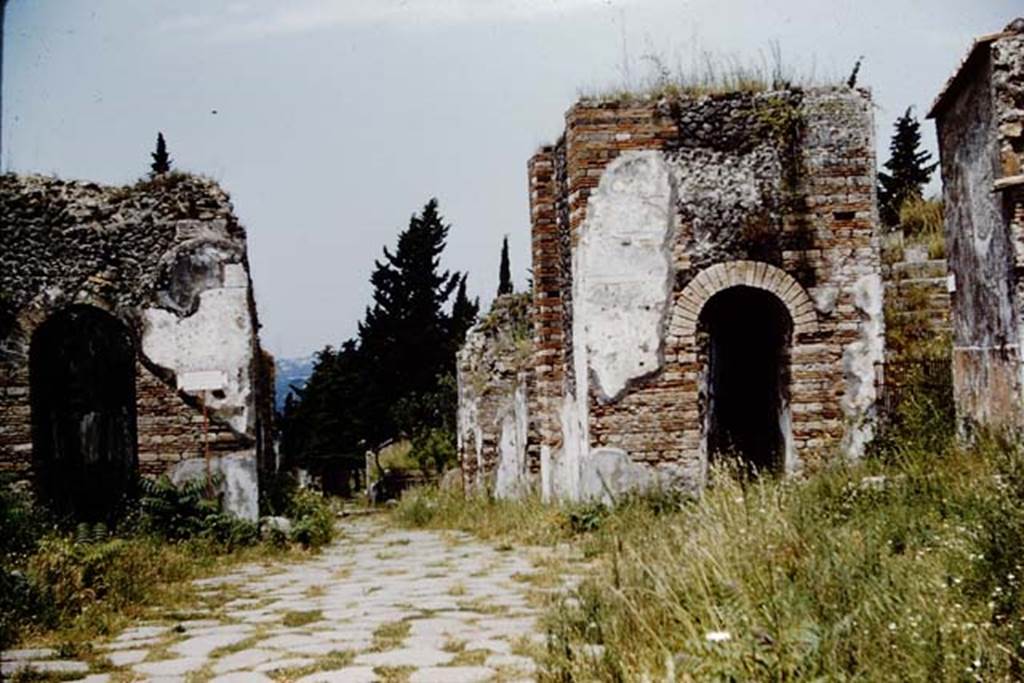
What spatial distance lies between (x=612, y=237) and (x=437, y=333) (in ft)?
71.2

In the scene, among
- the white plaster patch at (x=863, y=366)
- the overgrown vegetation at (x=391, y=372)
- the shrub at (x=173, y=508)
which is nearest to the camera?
the shrub at (x=173, y=508)

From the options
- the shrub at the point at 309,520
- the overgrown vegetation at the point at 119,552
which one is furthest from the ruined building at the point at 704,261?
the overgrown vegetation at the point at 119,552

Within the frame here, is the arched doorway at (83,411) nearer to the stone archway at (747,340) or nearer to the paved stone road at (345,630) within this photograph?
the paved stone road at (345,630)

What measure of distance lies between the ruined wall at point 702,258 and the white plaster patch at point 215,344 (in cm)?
349

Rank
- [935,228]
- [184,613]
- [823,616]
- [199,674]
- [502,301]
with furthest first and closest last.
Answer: [502,301], [935,228], [184,613], [199,674], [823,616]

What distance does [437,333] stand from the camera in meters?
33.0

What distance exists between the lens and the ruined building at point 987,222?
28.6 feet

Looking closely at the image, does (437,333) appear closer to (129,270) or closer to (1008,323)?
(129,270)

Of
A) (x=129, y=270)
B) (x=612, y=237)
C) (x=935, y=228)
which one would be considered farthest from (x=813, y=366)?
(x=129, y=270)

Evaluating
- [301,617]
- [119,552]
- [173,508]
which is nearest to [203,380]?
[173,508]

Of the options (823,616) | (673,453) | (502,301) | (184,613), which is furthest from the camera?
(502,301)

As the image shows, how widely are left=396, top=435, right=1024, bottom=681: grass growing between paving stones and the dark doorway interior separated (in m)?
4.65

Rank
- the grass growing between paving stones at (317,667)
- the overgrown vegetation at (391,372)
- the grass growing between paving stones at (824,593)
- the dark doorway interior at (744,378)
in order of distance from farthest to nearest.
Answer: the overgrown vegetation at (391,372), the dark doorway interior at (744,378), the grass growing between paving stones at (317,667), the grass growing between paving stones at (824,593)

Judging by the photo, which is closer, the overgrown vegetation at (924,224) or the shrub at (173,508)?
the shrub at (173,508)
